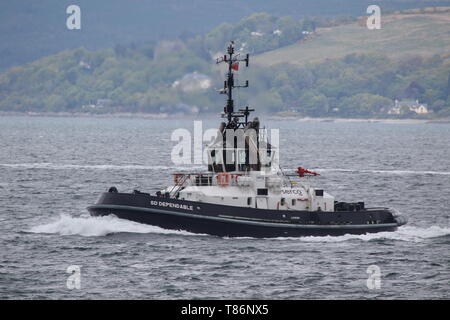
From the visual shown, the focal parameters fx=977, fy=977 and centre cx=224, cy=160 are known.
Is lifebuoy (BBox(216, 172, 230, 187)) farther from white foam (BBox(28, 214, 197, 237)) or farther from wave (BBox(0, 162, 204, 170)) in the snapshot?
wave (BBox(0, 162, 204, 170))

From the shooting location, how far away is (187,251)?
40.5 metres

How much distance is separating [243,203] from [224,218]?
1297 mm

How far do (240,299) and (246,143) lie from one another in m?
13.3

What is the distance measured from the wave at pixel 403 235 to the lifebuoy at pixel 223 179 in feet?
11.8

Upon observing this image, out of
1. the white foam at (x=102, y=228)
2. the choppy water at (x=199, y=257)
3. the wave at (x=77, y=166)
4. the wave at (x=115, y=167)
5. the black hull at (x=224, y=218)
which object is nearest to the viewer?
the choppy water at (x=199, y=257)

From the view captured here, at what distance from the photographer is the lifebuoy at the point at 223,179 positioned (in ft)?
146

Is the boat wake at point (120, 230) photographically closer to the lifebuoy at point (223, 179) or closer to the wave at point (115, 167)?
the lifebuoy at point (223, 179)

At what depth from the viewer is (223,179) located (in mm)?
44594

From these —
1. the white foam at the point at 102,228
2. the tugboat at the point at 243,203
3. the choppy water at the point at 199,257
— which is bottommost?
the choppy water at the point at 199,257

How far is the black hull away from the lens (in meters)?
43.1

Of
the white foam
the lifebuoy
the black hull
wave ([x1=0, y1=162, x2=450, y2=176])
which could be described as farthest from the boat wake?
wave ([x1=0, y1=162, x2=450, y2=176])

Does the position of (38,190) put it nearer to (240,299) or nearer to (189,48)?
(240,299)

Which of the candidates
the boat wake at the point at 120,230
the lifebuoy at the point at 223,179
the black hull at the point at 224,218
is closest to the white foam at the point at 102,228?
the boat wake at the point at 120,230
